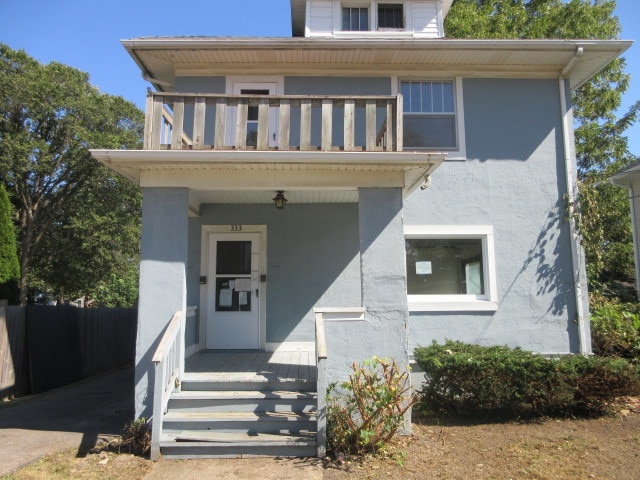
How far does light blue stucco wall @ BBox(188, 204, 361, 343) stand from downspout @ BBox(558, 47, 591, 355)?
3684 mm

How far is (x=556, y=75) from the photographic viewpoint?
344 inches

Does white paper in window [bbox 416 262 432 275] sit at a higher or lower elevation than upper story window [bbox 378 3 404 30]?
lower

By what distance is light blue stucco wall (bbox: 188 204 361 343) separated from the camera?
8414 millimetres

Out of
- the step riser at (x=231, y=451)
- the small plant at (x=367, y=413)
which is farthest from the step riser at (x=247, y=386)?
the step riser at (x=231, y=451)

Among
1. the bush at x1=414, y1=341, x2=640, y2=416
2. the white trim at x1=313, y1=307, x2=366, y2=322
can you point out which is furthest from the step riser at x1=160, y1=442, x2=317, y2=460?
the bush at x1=414, y1=341, x2=640, y2=416

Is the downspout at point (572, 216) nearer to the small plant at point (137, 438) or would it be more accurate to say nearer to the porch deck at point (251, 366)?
the porch deck at point (251, 366)

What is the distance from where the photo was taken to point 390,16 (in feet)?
33.9

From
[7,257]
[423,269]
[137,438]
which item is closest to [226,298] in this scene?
[137,438]

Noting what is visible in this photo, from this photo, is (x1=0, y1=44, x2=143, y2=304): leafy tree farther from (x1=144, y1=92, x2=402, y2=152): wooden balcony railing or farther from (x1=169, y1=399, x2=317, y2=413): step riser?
(x1=169, y1=399, x2=317, y2=413): step riser

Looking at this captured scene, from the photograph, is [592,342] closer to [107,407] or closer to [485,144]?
[485,144]

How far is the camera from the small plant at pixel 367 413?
17.4 ft

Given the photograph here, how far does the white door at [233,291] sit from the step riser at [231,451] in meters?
3.08

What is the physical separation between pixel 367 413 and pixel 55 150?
18954 mm

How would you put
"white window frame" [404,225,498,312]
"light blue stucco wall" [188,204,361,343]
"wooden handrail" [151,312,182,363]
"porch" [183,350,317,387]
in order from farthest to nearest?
"light blue stucco wall" [188,204,361,343] < "white window frame" [404,225,498,312] < "porch" [183,350,317,387] < "wooden handrail" [151,312,182,363]
